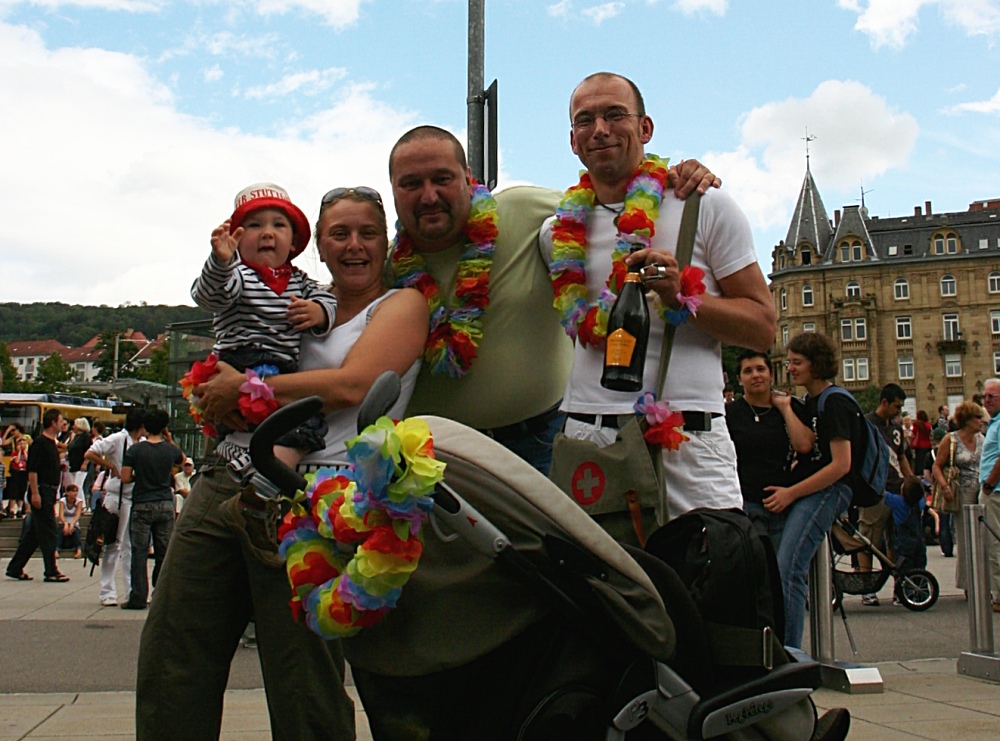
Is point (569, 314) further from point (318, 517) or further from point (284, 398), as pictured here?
point (318, 517)

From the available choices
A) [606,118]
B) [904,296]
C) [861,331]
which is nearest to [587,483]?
[606,118]

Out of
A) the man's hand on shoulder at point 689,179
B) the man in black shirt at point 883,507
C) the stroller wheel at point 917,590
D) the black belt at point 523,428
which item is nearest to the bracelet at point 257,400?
the black belt at point 523,428

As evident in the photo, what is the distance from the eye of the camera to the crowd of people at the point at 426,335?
2824 millimetres

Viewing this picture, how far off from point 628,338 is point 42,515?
10.9 m

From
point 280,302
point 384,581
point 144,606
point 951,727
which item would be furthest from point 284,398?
point 144,606

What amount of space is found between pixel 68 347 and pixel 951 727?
468 ft

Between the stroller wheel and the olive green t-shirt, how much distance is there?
7088 millimetres

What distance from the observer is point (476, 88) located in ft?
23.5

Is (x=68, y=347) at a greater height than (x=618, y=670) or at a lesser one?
greater

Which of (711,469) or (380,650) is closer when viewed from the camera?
(380,650)

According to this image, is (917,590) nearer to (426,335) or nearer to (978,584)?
(978,584)

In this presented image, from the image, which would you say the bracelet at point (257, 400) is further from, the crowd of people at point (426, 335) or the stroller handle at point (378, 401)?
the stroller handle at point (378, 401)

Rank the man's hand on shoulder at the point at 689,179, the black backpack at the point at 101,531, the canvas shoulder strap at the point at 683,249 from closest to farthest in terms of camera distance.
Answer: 1. the canvas shoulder strap at the point at 683,249
2. the man's hand on shoulder at the point at 689,179
3. the black backpack at the point at 101,531

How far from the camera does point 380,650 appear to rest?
7.03 ft
